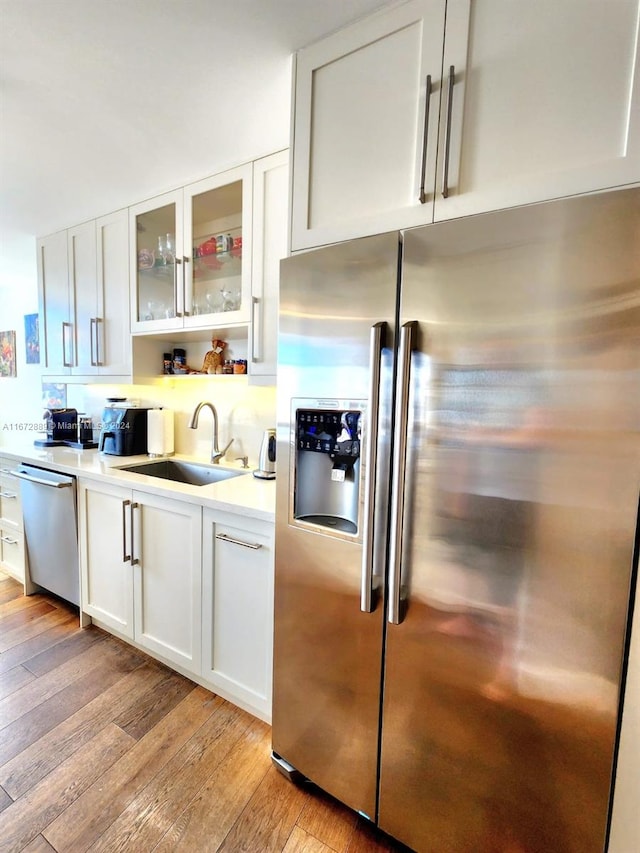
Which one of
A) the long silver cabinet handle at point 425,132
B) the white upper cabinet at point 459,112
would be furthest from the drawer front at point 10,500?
the long silver cabinet handle at point 425,132

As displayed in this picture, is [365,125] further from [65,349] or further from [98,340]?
[65,349]

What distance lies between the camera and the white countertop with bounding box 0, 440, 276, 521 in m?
1.40

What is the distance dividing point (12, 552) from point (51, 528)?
2.20 ft

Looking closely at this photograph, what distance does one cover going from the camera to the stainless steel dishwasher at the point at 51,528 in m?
2.01

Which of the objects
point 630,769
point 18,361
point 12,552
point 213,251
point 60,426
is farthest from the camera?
point 18,361

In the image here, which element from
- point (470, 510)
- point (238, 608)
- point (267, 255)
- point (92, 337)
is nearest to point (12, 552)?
point (92, 337)

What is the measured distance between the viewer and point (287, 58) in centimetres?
120

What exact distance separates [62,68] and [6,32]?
0.49 feet

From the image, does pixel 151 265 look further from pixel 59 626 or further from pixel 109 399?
pixel 59 626

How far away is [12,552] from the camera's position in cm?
248

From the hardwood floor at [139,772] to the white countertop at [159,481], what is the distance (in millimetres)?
892

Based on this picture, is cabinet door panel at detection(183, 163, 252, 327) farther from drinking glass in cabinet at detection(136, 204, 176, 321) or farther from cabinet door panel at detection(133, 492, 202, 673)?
cabinet door panel at detection(133, 492, 202, 673)

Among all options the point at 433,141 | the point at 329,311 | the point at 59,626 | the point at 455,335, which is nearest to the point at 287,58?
the point at 433,141

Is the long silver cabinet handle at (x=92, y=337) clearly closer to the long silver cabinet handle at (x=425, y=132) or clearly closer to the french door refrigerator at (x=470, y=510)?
the french door refrigerator at (x=470, y=510)
